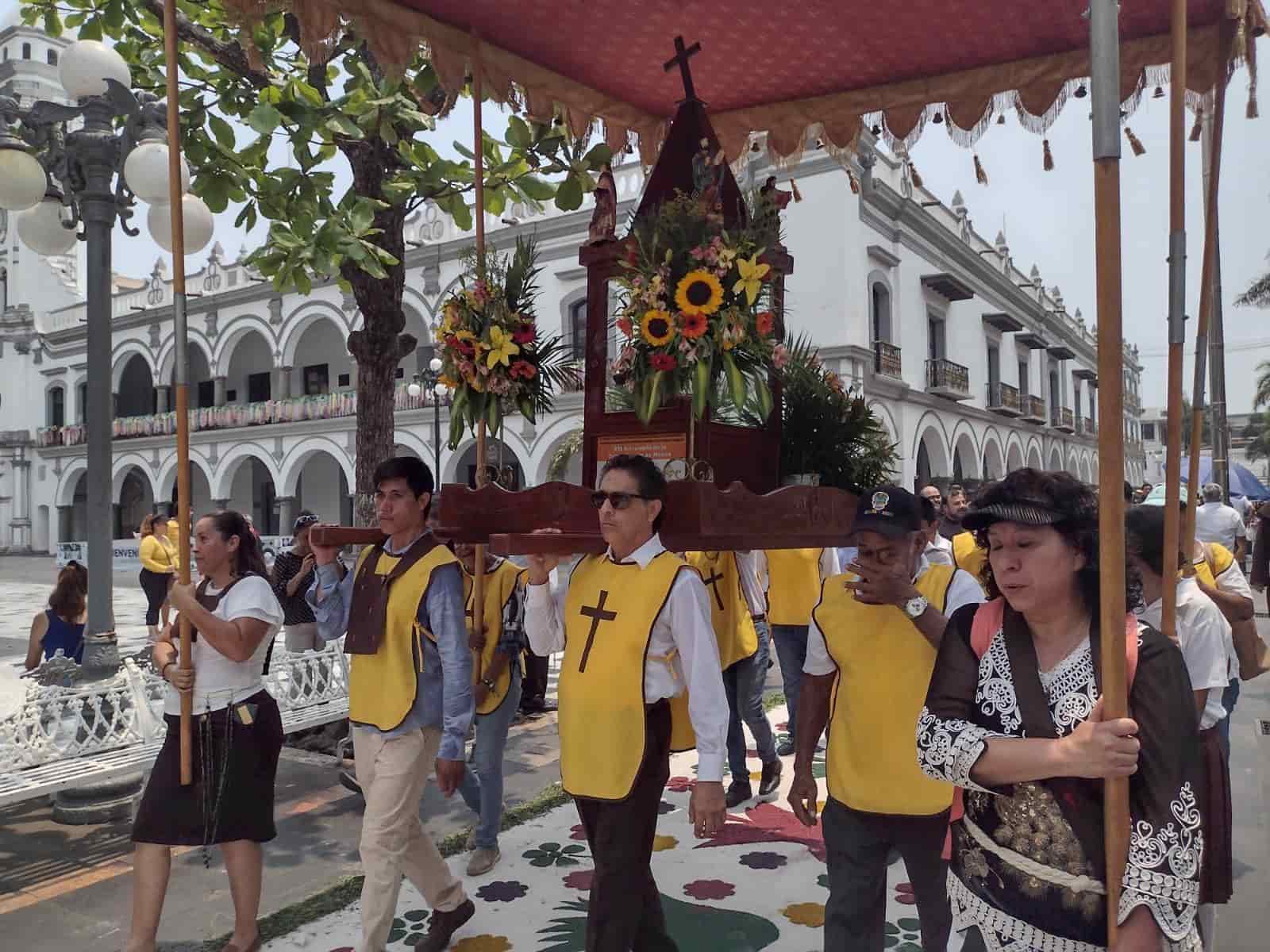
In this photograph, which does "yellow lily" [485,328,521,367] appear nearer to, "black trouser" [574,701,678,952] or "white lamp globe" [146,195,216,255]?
"black trouser" [574,701,678,952]

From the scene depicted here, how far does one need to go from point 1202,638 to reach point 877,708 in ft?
3.75

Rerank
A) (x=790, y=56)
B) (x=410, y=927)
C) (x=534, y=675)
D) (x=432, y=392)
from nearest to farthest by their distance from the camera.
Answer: (x=410, y=927) < (x=790, y=56) < (x=534, y=675) < (x=432, y=392)

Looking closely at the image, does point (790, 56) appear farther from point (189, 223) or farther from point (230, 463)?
point (230, 463)

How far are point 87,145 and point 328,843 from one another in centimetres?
456

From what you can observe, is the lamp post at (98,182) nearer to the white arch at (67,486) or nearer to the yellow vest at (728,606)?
the yellow vest at (728,606)

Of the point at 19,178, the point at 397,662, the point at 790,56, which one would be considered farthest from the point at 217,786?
the point at 19,178

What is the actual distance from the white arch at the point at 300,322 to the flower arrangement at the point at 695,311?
918 inches

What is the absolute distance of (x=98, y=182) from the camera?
612cm

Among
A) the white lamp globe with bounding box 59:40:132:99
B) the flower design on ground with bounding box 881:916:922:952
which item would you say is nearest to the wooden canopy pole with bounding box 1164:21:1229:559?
the flower design on ground with bounding box 881:916:922:952

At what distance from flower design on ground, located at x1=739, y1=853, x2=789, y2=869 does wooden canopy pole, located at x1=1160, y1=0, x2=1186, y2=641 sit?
2.92 meters

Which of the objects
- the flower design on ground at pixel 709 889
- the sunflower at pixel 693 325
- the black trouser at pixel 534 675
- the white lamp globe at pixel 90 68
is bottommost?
the flower design on ground at pixel 709 889

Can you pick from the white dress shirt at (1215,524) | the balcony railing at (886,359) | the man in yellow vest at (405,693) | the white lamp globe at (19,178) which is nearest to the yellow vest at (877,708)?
the man in yellow vest at (405,693)

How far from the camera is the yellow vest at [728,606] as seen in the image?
5035 mm

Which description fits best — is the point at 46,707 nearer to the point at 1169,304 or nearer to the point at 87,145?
the point at 87,145
